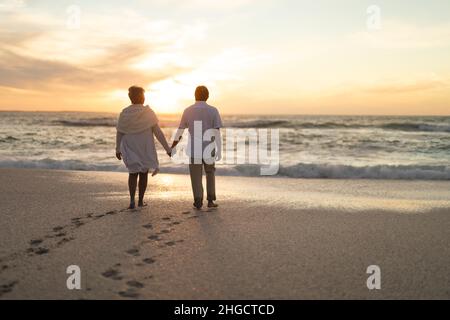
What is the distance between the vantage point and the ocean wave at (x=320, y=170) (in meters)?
11.7

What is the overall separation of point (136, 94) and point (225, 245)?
9.60 feet

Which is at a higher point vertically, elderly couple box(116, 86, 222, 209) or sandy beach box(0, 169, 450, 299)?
elderly couple box(116, 86, 222, 209)

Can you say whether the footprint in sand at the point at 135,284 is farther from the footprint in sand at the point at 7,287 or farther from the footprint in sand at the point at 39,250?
the footprint in sand at the point at 39,250

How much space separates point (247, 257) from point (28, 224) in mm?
3007

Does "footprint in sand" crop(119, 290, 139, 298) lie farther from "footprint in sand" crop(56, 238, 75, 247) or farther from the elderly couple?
the elderly couple

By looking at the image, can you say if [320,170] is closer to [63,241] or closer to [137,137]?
[137,137]

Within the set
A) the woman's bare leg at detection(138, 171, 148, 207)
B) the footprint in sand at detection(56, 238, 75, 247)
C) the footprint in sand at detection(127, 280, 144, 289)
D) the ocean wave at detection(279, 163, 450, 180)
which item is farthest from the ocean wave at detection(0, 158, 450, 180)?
the footprint in sand at detection(127, 280, 144, 289)

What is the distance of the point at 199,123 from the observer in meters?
6.40

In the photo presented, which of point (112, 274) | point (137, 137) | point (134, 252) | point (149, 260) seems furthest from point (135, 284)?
point (137, 137)

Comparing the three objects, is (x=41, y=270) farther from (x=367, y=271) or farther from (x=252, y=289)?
(x=367, y=271)

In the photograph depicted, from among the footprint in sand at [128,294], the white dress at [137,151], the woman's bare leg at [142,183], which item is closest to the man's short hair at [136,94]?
the white dress at [137,151]

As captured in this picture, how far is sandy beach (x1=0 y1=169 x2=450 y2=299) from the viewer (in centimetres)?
341

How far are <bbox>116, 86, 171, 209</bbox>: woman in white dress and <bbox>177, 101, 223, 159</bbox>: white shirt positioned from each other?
42 cm

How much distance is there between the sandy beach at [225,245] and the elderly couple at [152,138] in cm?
59
